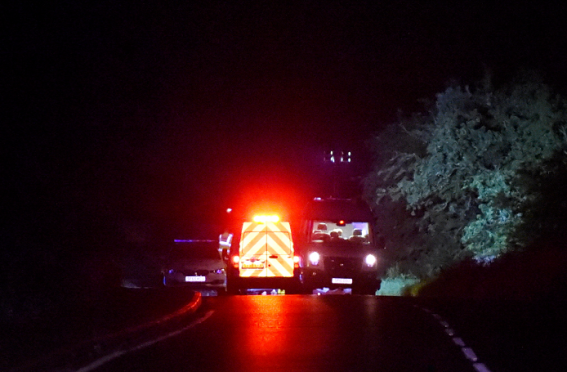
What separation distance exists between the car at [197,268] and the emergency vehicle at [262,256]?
40 cm

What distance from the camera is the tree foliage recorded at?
27203 mm

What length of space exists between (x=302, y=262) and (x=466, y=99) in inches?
335

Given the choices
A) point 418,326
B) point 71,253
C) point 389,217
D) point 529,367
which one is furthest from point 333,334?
point 389,217

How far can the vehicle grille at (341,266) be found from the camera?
24.8 metres

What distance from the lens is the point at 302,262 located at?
82.5 feet

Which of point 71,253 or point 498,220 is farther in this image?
point 498,220

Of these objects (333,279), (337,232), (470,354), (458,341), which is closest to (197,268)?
(333,279)

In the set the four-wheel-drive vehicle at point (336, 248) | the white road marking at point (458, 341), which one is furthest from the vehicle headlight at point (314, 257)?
the white road marking at point (458, 341)

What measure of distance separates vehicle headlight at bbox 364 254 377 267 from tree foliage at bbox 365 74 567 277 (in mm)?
4660

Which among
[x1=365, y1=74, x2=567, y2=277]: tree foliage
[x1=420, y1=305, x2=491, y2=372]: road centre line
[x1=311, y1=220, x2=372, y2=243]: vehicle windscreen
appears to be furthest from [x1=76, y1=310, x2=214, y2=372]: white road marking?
[x1=365, y1=74, x2=567, y2=277]: tree foliage

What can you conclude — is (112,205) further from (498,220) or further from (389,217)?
(389,217)

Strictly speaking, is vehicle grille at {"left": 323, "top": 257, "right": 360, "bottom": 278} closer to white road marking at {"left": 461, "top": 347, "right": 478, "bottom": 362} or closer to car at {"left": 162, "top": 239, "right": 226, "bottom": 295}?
car at {"left": 162, "top": 239, "right": 226, "bottom": 295}

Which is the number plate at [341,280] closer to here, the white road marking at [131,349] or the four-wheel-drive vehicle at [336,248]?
the four-wheel-drive vehicle at [336,248]

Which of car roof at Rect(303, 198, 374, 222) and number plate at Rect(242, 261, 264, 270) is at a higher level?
car roof at Rect(303, 198, 374, 222)
